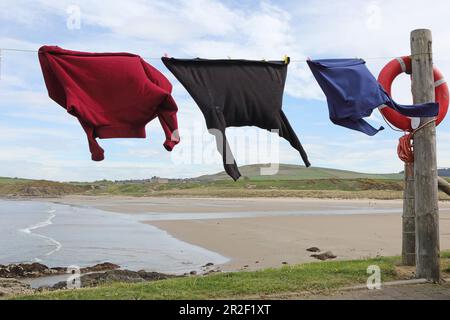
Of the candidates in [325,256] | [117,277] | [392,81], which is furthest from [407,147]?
[117,277]

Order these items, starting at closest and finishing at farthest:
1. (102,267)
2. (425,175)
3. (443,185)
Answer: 1. (425,175)
2. (443,185)
3. (102,267)

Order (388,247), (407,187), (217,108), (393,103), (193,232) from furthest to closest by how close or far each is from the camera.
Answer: (193,232)
(388,247)
(407,187)
(393,103)
(217,108)

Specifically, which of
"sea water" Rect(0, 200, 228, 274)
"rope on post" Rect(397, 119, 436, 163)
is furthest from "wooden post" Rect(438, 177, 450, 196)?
"sea water" Rect(0, 200, 228, 274)

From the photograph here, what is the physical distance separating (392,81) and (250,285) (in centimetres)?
458

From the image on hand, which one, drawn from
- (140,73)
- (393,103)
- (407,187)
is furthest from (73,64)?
(407,187)

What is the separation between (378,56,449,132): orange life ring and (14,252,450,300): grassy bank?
2799mm

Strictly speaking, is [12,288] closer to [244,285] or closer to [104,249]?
[244,285]

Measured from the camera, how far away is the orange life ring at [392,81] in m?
9.41

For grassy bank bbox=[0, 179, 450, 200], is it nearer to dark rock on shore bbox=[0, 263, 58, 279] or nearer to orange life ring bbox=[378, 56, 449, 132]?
dark rock on shore bbox=[0, 263, 58, 279]

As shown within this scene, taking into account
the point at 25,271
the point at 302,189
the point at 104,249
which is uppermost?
the point at 302,189

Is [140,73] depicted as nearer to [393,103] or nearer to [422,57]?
[393,103]

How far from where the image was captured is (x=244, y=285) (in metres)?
8.46
